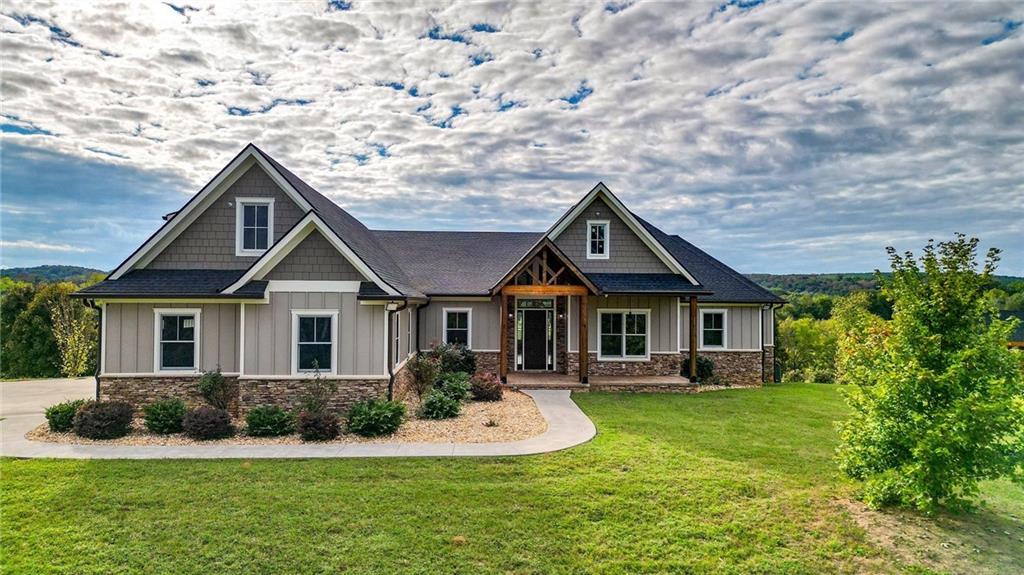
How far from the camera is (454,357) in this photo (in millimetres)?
16781

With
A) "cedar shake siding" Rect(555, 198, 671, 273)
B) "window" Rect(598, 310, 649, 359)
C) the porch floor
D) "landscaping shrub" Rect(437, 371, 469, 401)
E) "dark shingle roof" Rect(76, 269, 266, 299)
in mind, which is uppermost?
"cedar shake siding" Rect(555, 198, 671, 273)

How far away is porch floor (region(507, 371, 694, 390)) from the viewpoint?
627 inches

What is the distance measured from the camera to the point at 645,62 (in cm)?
1397

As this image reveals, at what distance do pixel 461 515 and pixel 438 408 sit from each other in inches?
225

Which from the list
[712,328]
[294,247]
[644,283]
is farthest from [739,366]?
[294,247]

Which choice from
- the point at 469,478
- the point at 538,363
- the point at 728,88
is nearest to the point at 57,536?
the point at 469,478

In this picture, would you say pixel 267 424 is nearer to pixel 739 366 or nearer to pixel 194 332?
pixel 194 332

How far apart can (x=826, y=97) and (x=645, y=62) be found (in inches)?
257

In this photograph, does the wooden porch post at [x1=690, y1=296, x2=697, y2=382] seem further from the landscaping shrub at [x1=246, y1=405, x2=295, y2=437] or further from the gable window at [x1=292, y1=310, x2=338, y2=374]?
the landscaping shrub at [x1=246, y1=405, x2=295, y2=437]

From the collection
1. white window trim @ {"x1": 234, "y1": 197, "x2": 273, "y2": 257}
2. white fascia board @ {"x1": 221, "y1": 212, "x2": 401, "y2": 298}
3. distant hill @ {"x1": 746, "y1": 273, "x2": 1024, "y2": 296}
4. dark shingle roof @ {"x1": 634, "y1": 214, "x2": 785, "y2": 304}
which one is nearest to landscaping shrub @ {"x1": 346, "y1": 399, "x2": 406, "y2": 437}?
white fascia board @ {"x1": 221, "y1": 212, "x2": 401, "y2": 298}

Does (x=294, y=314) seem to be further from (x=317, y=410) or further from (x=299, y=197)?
(x=299, y=197)

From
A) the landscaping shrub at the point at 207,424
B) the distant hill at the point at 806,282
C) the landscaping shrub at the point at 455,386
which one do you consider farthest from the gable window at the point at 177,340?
the distant hill at the point at 806,282

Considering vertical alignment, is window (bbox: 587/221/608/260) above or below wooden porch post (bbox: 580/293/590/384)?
above

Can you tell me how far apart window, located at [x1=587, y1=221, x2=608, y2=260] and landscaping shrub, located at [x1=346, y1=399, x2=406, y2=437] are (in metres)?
10.00
